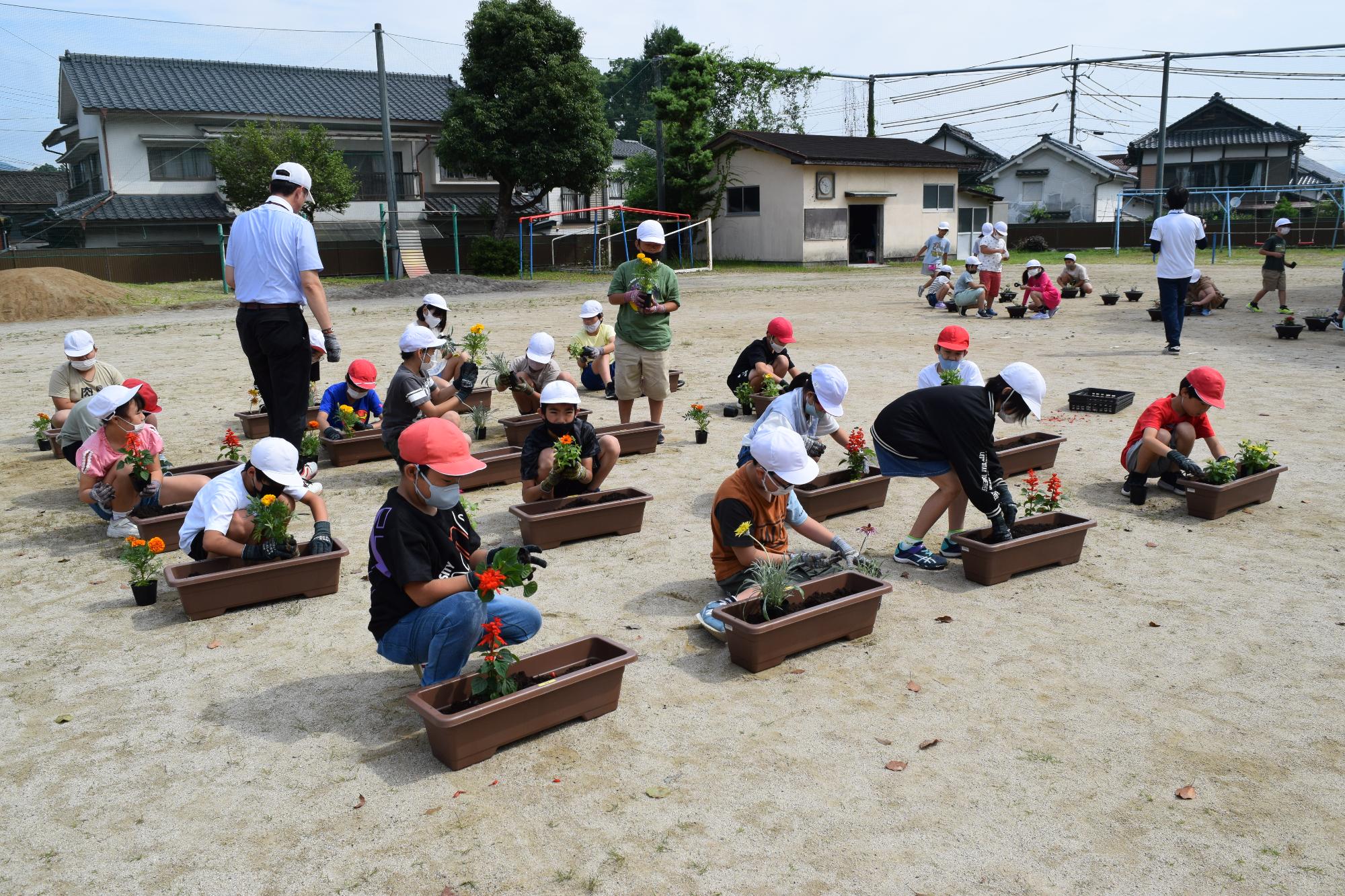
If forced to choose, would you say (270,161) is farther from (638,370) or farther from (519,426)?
(638,370)

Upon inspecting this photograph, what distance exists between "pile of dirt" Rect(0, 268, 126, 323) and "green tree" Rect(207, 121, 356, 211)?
329 inches

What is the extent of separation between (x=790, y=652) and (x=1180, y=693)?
1.81 metres

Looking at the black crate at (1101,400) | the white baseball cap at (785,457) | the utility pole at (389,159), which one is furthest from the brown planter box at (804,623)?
the utility pole at (389,159)

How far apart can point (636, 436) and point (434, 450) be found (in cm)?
513

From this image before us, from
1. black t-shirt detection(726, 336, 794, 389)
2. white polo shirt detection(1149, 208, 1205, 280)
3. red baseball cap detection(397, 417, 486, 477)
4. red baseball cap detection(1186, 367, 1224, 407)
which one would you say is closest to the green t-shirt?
black t-shirt detection(726, 336, 794, 389)

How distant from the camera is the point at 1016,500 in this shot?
735 centimetres

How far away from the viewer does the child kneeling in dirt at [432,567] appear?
155 inches

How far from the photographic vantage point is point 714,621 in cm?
516

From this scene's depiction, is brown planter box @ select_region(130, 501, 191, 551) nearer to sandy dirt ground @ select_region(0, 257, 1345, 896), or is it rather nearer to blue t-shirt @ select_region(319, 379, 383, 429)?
A: sandy dirt ground @ select_region(0, 257, 1345, 896)

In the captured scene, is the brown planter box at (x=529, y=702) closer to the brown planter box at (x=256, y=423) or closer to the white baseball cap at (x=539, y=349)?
the white baseball cap at (x=539, y=349)

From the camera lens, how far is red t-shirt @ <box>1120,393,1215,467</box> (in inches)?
285

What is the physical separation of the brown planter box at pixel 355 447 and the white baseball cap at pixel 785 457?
481 cm

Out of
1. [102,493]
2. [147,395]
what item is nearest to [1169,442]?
[147,395]

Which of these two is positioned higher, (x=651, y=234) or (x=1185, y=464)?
(x=651, y=234)
